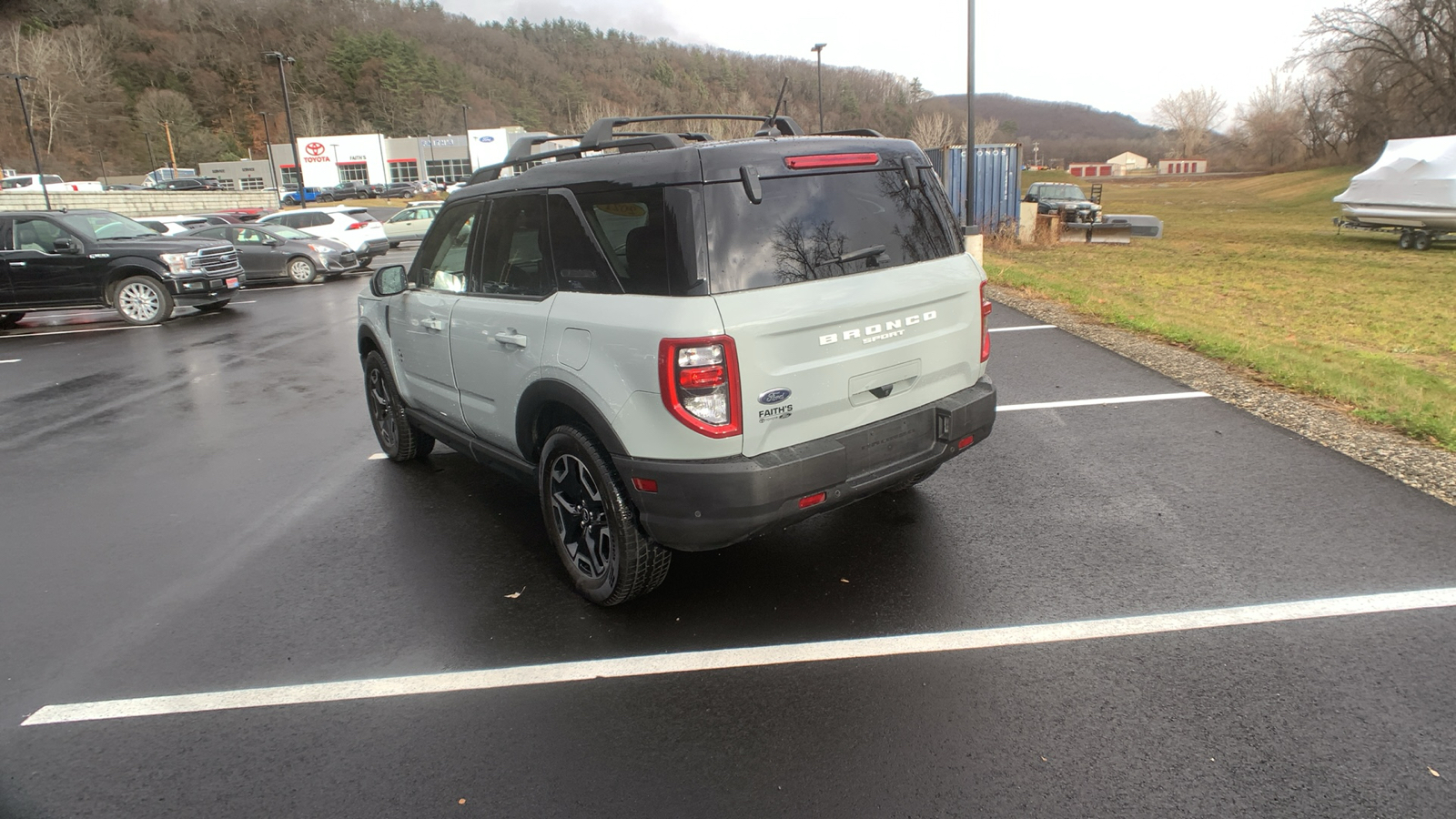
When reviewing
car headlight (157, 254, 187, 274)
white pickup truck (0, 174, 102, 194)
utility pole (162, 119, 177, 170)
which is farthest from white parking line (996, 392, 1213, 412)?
utility pole (162, 119, 177, 170)

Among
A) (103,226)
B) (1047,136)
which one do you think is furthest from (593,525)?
(1047,136)

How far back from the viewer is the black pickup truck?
45.8ft

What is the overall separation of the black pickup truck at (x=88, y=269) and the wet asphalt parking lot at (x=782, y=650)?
9.67m

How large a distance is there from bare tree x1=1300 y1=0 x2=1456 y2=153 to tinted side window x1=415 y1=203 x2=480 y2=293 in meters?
63.2

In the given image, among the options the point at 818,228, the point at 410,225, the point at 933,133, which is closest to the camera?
the point at 818,228

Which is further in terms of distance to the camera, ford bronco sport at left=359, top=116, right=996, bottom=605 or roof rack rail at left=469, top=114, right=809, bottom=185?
roof rack rail at left=469, top=114, right=809, bottom=185

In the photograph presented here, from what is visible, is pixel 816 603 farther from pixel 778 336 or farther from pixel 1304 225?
pixel 1304 225

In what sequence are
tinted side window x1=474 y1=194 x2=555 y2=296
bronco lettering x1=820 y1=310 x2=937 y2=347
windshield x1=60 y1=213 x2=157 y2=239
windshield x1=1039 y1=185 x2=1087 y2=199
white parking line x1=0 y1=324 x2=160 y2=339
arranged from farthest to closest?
1. windshield x1=1039 y1=185 x2=1087 y2=199
2. windshield x1=60 y1=213 x2=157 y2=239
3. white parking line x1=0 y1=324 x2=160 y2=339
4. tinted side window x1=474 y1=194 x2=555 y2=296
5. bronco lettering x1=820 y1=310 x2=937 y2=347

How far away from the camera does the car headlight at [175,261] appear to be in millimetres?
14195

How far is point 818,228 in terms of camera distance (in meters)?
3.55

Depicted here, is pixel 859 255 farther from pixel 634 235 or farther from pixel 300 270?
pixel 300 270

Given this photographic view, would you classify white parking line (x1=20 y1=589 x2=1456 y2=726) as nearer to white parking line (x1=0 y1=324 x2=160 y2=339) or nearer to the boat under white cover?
white parking line (x1=0 y1=324 x2=160 y2=339)

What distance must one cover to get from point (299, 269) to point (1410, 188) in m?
26.5

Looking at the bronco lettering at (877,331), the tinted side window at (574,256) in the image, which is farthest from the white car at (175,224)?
the bronco lettering at (877,331)
